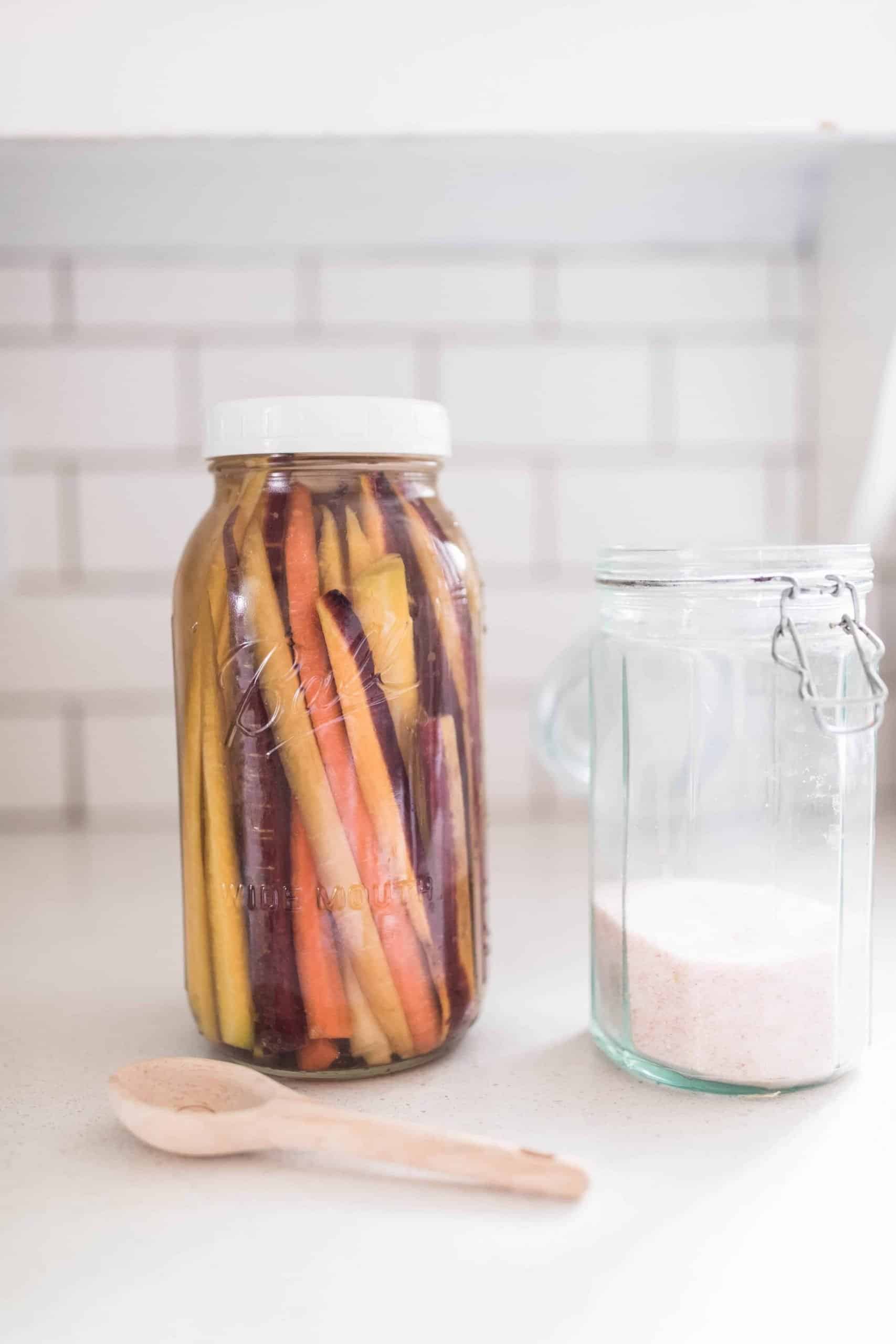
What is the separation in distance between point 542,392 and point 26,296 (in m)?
0.40

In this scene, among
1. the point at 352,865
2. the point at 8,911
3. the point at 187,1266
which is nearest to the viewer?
the point at 187,1266

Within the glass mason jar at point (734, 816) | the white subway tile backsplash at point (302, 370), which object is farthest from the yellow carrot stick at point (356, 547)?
the white subway tile backsplash at point (302, 370)

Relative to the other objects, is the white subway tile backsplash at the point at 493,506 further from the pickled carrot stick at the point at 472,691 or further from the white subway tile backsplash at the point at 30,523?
the pickled carrot stick at the point at 472,691

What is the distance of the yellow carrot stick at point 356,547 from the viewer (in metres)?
0.48

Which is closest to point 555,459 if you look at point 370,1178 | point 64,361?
point 64,361

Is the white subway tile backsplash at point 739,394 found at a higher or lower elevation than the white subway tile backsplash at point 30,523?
higher

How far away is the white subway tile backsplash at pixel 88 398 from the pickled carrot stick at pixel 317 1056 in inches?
22.6

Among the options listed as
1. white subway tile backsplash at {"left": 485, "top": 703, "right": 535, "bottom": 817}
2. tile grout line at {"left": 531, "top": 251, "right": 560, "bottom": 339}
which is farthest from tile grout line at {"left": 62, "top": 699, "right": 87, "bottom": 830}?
tile grout line at {"left": 531, "top": 251, "right": 560, "bottom": 339}

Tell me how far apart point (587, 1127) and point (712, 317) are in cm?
68

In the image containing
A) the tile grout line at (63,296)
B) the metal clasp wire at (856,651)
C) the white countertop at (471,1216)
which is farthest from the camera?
the tile grout line at (63,296)

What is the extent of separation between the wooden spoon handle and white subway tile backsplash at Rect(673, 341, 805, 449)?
0.67 m

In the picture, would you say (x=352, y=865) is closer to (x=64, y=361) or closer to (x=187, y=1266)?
(x=187, y=1266)

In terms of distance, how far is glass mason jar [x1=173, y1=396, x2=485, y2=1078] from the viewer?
49cm

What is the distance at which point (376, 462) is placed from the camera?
0.50 meters
